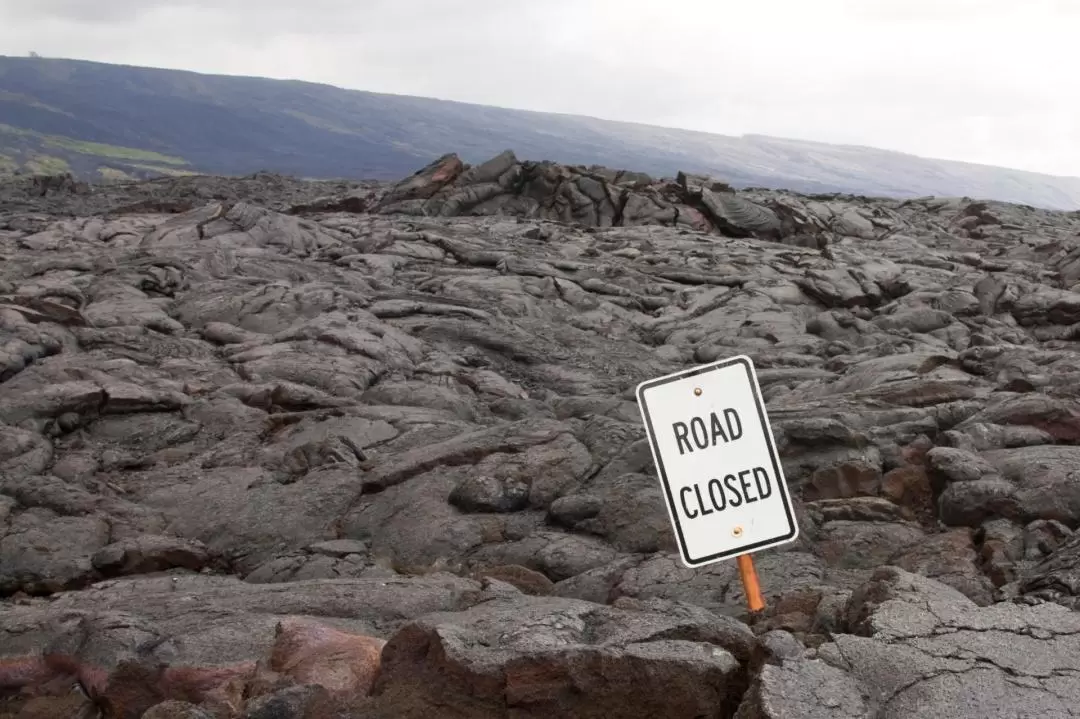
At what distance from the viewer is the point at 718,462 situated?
4891 millimetres

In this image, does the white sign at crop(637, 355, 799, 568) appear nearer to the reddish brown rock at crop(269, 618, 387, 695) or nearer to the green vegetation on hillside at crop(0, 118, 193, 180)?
the reddish brown rock at crop(269, 618, 387, 695)

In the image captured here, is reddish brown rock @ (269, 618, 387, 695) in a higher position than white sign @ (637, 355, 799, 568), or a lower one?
lower

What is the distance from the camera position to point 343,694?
4.75m

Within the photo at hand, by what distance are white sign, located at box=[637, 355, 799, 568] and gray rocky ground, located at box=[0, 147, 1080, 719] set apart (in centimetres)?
58

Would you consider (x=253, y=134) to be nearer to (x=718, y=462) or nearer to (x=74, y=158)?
(x=74, y=158)

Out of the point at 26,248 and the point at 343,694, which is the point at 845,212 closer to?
the point at 26,248

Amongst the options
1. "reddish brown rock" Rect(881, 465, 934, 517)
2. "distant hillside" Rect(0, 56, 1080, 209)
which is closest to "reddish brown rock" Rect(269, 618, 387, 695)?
"reddish brown rock" Rect(881, 465, 934, 517)

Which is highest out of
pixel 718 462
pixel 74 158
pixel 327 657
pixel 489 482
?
pixel 718 462

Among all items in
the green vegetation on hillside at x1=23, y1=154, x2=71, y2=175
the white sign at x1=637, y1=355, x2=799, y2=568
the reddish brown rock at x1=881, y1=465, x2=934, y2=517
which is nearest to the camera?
the white sign at x1=637, y1=355, x2=799, y2=568

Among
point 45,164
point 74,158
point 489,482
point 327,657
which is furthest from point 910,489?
point 74,158

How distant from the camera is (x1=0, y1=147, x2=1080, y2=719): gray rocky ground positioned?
466cm

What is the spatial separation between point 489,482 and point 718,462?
5949 mm

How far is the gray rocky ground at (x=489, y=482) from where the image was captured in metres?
4.66

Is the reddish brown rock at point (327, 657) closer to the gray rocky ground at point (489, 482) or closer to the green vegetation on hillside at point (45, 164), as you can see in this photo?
the gray rocky ground at point (489, 482)
